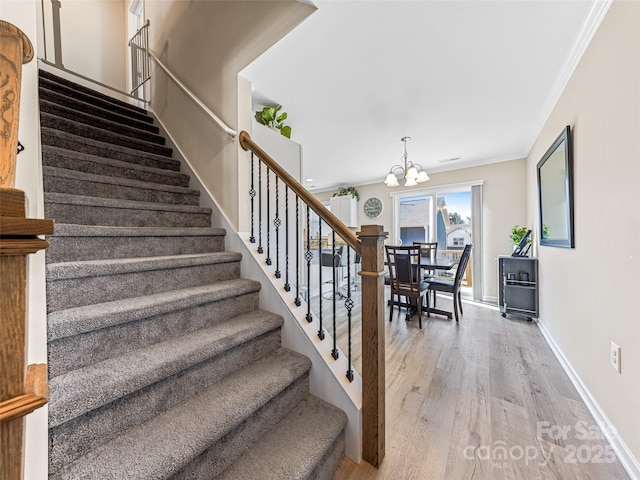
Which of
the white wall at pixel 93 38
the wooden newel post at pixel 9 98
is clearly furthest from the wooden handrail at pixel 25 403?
the white wall at pixel 93 38

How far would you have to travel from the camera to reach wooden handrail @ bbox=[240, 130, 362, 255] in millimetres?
1309

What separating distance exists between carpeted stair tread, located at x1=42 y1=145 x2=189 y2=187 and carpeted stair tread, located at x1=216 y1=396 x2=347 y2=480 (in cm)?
211

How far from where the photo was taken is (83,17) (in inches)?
145

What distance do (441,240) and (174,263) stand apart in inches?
195

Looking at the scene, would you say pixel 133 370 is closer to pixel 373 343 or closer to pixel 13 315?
pixel 13 315

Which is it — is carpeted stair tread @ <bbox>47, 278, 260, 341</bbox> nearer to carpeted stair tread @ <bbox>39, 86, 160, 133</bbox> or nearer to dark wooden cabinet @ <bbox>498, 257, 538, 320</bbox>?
carpeted stair tread @ <bbox>39, 86, 160, 133</bbox>

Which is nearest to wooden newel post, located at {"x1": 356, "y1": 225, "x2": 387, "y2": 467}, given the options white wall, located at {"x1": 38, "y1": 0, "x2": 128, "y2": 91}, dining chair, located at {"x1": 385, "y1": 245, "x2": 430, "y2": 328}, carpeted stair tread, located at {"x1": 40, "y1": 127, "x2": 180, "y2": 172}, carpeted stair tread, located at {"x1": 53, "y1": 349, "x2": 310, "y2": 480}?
carpeted stair tread, located at {"x1": 53, "y1": 349, "x2": 310, "y2": 480}

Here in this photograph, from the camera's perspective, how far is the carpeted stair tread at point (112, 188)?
162 cm

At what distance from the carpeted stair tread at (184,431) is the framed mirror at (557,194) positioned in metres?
2.47

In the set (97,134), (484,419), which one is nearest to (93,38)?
(97,134)

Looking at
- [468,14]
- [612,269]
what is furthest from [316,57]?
[612,269]

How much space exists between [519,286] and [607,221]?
2129 millimetres

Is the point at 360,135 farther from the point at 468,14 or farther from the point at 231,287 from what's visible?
the point at 231,287

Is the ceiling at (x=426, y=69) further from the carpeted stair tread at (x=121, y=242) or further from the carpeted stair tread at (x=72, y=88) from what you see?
the carpeted stair tread at (x=72, y=88)
